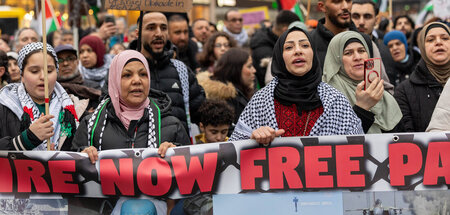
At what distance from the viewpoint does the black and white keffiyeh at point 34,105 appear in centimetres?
520

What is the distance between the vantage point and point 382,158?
4434 mm

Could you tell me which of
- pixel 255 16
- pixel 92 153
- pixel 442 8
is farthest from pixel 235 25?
pixel 92 153

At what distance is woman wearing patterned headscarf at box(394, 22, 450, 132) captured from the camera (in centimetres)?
583

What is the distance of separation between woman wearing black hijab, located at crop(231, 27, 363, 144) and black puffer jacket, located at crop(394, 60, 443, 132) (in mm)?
1175

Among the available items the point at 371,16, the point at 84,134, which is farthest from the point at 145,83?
the point at 371,16

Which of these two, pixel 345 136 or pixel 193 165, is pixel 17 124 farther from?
pixel 345 136

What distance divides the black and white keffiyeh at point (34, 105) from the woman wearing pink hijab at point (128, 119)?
44cm


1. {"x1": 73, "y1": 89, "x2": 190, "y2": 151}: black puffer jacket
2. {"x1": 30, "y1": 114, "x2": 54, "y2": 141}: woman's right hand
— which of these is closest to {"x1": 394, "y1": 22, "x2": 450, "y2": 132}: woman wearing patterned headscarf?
{"x1": 73, "y1": 89, "x2": 190, "y2": 151}: black puffer jacket

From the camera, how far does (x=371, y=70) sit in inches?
188

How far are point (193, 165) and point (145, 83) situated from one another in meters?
0.66

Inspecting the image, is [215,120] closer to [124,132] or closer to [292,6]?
[124,132]

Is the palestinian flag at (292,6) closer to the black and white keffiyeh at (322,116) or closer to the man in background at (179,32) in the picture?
the man in background at (179,32)

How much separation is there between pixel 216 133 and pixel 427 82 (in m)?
1.84

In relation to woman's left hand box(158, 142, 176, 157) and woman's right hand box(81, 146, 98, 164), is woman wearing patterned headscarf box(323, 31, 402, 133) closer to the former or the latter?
woman's left hand box(158, 142, 176, 157)
